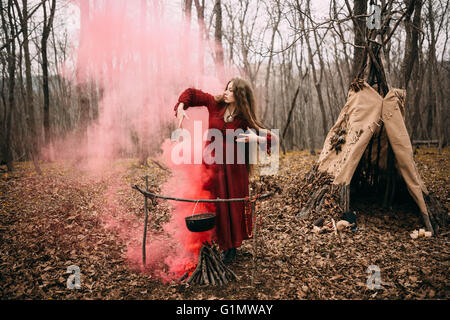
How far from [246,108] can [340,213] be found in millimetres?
2773

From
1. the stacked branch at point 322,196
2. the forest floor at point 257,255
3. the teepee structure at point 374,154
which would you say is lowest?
the forest floor at point 257,255

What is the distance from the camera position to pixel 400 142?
404 cm

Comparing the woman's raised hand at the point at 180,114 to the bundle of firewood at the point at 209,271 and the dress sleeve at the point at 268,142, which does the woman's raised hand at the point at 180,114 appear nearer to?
the dress sleeve at the point at 268,142

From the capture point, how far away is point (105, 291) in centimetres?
271

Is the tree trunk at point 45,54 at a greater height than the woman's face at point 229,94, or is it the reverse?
the tree trunk at point 45,54

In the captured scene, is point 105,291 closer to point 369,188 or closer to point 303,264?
point 303,264

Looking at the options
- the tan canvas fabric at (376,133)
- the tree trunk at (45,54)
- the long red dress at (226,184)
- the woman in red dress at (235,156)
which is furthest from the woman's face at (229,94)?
the tree trunk at (45,54)

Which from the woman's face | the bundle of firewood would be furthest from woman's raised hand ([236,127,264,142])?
the bundle of firewood

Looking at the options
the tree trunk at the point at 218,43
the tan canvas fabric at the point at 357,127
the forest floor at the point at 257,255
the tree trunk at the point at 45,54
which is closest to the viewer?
the forest floor at the point at 257,255

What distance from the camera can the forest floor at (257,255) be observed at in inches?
105

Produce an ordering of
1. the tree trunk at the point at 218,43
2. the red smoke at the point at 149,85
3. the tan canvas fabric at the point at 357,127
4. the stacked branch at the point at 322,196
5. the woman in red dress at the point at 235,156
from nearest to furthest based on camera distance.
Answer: the woman in red dress at the point at 235,156 < the red smoke at the point at 149,85 < the tan canvas fabric at the point at 357,127 < the stacked branch at the point at 322,196 < the tree trunk at the point at 218,43

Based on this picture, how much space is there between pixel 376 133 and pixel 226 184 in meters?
3.19

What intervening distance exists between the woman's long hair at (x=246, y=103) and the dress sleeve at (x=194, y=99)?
0.56 feet

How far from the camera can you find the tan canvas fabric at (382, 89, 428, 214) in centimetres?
401
